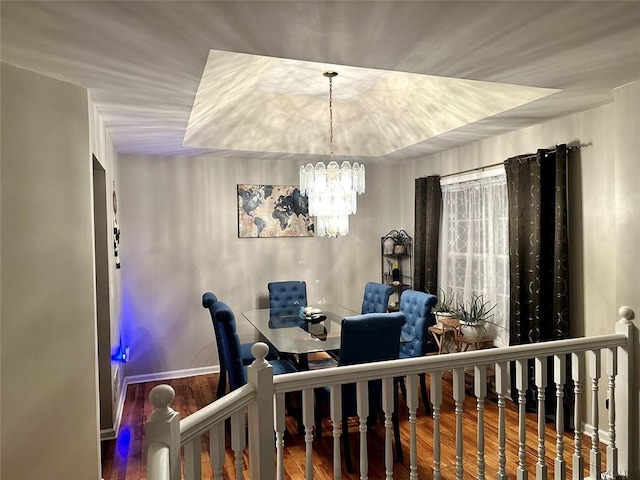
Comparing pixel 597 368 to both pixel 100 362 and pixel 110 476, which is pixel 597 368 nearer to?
pixel 110 476

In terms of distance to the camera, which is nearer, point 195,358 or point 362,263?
point 195,358

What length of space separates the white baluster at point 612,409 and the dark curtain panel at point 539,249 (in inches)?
31.8

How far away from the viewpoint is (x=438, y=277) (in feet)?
16.5

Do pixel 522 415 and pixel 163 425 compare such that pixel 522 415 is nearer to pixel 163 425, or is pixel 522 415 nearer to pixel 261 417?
pixel 261 417

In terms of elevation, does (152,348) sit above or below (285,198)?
below

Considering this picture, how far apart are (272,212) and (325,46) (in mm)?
3300

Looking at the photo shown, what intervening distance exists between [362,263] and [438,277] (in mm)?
1030

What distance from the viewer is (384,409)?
1964mm

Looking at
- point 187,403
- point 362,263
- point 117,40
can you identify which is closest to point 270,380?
point 117,40

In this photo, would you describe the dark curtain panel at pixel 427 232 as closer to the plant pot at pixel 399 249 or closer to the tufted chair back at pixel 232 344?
the plant pot at pixel 399 249

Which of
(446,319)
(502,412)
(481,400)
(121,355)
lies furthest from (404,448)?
(121,355)

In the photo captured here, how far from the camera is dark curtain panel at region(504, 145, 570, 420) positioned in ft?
10.9

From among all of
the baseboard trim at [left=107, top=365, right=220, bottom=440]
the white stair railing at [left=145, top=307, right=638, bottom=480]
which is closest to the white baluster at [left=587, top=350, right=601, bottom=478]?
the white stair railing at [left=145, top=307, right=638, bottom=480]

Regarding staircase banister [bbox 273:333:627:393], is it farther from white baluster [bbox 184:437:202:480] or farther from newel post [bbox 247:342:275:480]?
white baluster [bbox 184:437:202:480]
